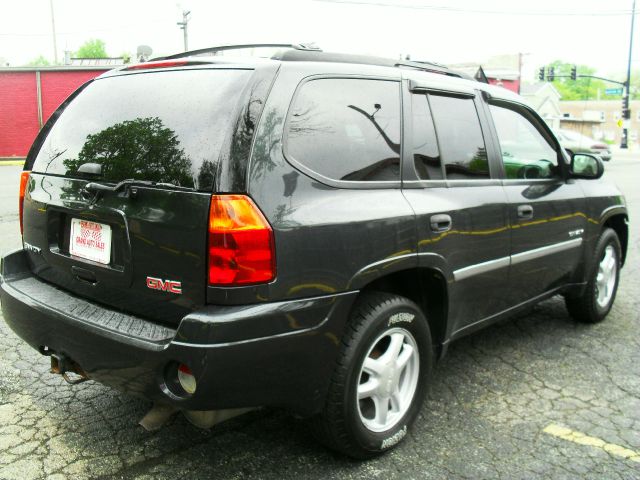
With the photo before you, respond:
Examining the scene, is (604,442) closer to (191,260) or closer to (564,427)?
(564,427)

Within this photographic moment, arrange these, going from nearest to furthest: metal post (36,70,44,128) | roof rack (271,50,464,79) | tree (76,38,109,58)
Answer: roof rack (271,50,464,79) < metal post (36,70,44,128) < tree (76,38,109,58)

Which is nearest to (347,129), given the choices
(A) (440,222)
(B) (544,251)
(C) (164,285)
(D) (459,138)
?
(A) (440,222)

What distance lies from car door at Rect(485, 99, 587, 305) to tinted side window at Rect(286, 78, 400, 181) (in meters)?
0.98

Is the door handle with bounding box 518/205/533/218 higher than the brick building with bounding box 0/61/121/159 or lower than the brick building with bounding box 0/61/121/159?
lower

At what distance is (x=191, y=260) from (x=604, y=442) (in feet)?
7.08

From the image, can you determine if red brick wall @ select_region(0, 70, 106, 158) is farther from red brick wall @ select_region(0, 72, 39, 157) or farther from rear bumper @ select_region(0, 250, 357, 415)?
rear bumper @ select_region(0, 250, 357, 415)

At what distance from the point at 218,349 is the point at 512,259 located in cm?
202

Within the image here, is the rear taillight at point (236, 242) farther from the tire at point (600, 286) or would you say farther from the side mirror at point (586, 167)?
the tire at point (600, 286)

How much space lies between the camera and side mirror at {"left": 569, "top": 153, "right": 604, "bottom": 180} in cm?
423

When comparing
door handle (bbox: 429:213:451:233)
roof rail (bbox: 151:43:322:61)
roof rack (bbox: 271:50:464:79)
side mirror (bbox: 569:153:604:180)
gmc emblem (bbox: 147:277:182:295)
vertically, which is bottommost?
gmc emblem (bbox: 147:277:182:295)

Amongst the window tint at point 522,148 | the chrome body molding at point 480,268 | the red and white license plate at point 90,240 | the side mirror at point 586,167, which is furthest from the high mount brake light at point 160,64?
the side mirror at point 586,167

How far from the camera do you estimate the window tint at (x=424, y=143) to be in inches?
119

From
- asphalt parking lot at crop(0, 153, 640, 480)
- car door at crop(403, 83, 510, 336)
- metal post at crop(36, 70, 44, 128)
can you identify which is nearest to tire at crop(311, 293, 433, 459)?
asphalt parking lot at crop(0, 153, 640, 480)

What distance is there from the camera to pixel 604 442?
3.00 metres
